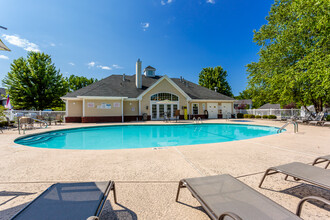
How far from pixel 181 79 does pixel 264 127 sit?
597 inches

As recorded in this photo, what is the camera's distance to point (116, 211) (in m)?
1.93

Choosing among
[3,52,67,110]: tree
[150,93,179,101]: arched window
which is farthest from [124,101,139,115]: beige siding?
[3,52,67,110]: tree

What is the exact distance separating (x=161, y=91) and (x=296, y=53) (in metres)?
15.1

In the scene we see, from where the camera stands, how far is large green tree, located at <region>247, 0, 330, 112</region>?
1148cm

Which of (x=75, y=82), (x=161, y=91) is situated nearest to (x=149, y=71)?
(x=161, y=91)

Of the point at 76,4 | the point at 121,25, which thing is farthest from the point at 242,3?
the point at 76,4

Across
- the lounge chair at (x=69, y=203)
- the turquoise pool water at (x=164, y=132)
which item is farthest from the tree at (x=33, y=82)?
the lounge chair at (x=69, y=203)

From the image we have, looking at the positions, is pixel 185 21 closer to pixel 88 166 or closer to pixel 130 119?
pixel 130 119

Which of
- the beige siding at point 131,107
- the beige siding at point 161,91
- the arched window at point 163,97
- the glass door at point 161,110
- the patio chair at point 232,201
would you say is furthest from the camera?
the glass door at point 161,110

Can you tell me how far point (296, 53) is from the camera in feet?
49.2

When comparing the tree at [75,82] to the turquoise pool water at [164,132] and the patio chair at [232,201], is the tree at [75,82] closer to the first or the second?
the turquoise pool water at [164,132]

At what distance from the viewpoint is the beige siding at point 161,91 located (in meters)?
18.6

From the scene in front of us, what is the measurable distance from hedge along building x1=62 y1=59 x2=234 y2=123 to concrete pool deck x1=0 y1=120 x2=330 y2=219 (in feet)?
40.7

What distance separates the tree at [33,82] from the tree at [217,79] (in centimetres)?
3362
